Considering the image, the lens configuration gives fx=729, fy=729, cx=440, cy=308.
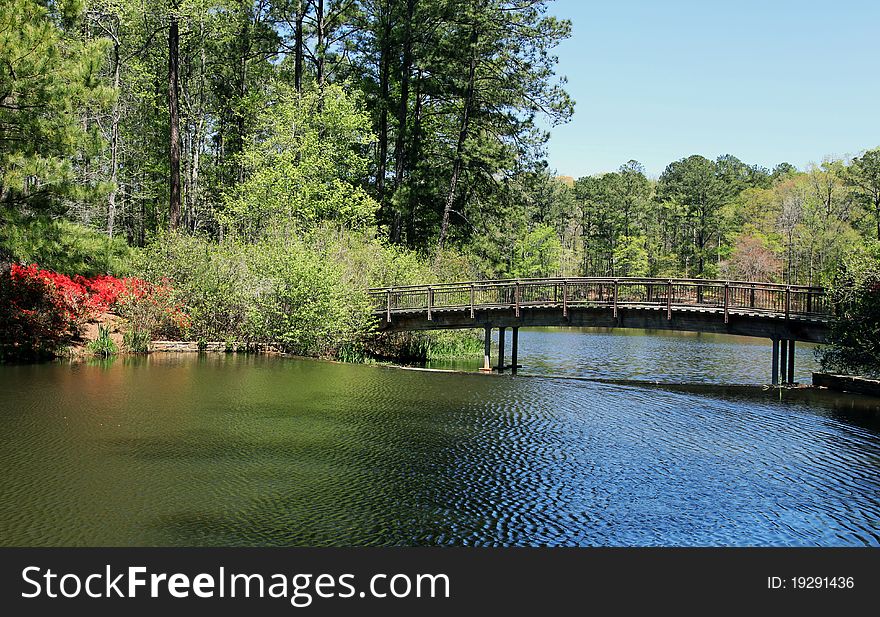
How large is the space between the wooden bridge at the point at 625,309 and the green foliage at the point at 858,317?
0.65m

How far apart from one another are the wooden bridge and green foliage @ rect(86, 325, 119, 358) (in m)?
8.04

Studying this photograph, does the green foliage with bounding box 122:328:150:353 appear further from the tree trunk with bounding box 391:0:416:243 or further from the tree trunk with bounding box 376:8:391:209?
the tree trunk with bounding box 376:8:391:209

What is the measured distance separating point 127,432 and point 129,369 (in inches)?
290

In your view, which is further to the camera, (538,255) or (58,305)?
(538,255)

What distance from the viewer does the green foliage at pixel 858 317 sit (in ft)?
60.4

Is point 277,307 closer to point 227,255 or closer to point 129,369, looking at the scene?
point 227,255

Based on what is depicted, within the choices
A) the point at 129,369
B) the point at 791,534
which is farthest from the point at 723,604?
the point at 129,369

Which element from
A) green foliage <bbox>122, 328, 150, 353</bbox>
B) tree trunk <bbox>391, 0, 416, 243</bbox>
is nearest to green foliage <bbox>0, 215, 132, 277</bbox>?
green foliage <bbox>122, 328, 150, 353</bbox>

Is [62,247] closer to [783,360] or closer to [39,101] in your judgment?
[39,101]

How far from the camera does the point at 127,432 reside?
38.3 ft

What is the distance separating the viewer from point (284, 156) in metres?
30.3

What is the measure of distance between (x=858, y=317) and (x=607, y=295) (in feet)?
23.8

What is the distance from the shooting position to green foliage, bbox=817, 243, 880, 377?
18.4 metres

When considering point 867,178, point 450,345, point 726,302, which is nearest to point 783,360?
point 726,302
